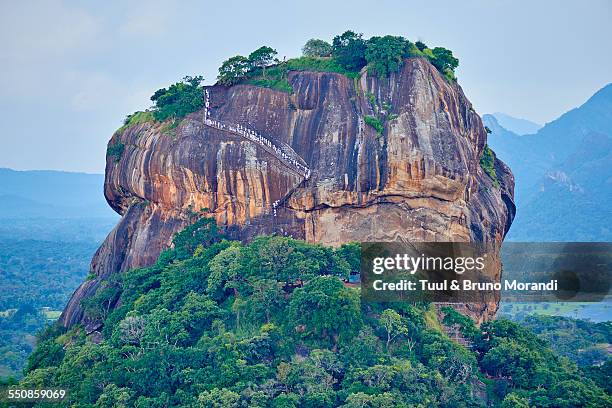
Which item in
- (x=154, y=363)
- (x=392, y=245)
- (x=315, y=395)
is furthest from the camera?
(x=392, y=245)

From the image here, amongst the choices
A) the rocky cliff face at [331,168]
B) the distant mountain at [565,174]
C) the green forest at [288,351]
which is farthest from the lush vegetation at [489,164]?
the distant mountain at [565,174]

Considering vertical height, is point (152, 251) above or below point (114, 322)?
above

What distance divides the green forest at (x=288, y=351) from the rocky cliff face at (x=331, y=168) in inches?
67.5

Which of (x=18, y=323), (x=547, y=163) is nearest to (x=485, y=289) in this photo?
(x=18, y=323)

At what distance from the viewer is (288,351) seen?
2708 cm

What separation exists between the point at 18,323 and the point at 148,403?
42.6 meters

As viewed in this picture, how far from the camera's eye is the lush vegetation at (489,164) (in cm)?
3553

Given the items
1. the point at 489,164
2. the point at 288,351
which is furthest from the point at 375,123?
the point at 288,351

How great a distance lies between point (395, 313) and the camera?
27938mm

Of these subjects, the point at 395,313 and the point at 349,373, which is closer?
the point at 349,373

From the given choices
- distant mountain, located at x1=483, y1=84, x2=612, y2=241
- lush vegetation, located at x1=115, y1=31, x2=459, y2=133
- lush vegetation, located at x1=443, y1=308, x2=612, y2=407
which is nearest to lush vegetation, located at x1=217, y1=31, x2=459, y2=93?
lush vegetation, located at x1=115, y1=31, x2=459, y2=133

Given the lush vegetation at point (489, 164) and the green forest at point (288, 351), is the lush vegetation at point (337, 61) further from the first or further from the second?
the green forest at point (288, 351)

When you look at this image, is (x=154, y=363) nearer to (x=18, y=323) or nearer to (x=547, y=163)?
(x=18, y=323)

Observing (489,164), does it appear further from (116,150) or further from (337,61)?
(116,150)
